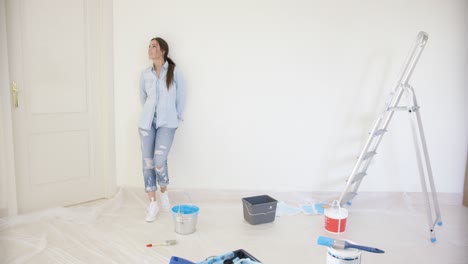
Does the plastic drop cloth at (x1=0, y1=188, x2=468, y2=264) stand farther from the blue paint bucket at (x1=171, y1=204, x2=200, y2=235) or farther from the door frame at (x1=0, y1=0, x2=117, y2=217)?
the door frame at (x1=0, y1=0, x2=117, y2=217)

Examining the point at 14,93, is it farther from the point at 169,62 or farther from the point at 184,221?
the point at 184,221

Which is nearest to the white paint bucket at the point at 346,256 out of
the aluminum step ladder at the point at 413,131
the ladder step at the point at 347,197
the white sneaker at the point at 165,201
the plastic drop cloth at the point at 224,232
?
the plastic drop cloth at the point at 224,232

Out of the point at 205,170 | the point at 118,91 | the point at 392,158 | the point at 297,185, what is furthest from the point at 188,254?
the point at 392,158

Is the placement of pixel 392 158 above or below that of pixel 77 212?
above

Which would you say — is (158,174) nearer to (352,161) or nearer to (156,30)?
(156,30)

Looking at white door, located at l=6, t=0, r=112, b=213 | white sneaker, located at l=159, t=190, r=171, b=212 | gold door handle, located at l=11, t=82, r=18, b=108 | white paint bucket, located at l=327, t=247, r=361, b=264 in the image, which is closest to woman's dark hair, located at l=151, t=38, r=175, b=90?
white door, located at l=6, t=0, r=112, b=213

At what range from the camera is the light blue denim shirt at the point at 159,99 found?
3111 millimetres

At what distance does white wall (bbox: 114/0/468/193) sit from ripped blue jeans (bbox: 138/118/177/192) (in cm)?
30

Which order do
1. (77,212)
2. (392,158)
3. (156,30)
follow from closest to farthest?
1. (77,212)
2. (156,30)
3. (392,158)

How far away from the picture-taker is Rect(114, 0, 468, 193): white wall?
3.36 m

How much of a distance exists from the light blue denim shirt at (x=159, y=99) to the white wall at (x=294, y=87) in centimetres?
25

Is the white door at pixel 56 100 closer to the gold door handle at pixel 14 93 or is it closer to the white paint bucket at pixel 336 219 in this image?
the gold door handle at pixel 14 93

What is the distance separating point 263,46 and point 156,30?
3.35 ft

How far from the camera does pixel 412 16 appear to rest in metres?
3.38
